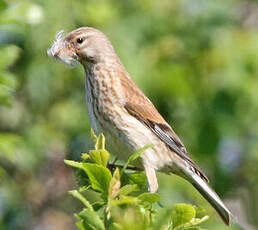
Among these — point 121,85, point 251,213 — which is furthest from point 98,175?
point 251,213

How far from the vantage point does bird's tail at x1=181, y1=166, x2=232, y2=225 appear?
523 cm

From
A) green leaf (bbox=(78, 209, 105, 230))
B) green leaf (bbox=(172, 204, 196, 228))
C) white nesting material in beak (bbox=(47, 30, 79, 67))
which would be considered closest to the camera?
green leaf (bbox=(78, 209, 105, 230))

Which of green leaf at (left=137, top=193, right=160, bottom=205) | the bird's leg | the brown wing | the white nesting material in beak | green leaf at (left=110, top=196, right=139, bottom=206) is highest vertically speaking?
the white nesting material in beak

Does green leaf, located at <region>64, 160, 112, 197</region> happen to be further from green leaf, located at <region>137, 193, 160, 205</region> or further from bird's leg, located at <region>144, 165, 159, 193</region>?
bird's leg, located at <region>144, 165, 159, 193</region>

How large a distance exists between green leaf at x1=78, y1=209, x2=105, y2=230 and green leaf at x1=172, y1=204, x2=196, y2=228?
363mm

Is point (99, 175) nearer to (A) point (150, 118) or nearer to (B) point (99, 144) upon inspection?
(B) point (99, 144)

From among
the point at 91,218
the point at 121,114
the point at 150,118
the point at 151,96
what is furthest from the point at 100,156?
the point at 151,96

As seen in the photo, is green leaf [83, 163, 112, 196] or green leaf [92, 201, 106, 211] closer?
green leaf [83, 163, 112, 196]

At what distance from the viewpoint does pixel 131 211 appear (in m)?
2.98

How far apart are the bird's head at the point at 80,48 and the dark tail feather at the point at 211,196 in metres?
1.21

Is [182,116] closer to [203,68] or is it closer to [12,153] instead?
[203,68]

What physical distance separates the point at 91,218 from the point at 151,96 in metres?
5.42

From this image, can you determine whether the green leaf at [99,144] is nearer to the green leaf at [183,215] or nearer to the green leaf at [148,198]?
the green leaf at [148,198]

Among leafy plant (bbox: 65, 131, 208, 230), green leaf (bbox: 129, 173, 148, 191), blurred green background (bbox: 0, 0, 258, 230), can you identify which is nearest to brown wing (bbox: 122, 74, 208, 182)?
green leaf (bbox: 129, 173, 148, 191)
